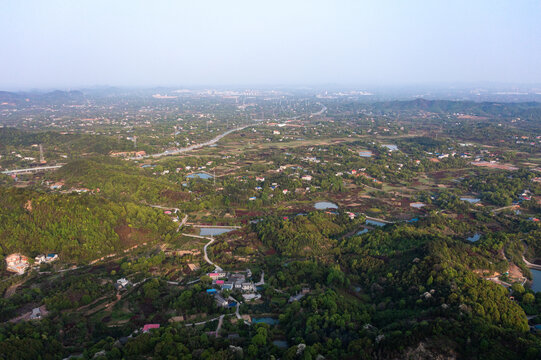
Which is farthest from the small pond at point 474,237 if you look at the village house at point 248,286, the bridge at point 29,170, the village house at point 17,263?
the bridge at point 29,170

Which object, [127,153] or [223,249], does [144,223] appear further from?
[127,153]

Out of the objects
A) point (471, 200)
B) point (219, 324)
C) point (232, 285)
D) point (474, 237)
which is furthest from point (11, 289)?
point (471, 200)

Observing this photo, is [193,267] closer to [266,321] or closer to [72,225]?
[266,321]

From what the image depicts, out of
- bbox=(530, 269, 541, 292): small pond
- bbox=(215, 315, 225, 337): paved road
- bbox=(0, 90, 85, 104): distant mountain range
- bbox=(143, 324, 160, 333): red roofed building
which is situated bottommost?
bbox=(530, 269, 541, 292): small pond

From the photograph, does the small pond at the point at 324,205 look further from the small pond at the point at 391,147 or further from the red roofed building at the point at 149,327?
the small pond at the point at 391,147

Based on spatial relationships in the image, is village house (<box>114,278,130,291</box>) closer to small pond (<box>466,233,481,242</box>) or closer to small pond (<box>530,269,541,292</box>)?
small pond (<box>530,269,541,292</box>)

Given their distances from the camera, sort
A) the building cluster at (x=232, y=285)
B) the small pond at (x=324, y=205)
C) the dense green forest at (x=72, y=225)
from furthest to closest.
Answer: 1. the small pond at (x=324, y=205)
2. the dense green forest at (x=72, y=225)
3. the building cluster at (x=232, y=285)

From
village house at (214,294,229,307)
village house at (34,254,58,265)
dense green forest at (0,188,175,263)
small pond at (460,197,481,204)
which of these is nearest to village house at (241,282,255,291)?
village house at (214,294,229,307)

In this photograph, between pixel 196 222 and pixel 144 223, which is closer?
pixel 144 223

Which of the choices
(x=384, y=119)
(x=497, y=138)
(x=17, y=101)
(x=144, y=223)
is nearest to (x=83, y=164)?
(x=144, y=223)
